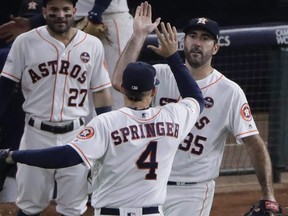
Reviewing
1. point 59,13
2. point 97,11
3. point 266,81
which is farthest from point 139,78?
point 266,81

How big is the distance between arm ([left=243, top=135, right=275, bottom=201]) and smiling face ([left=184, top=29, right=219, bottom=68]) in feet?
1.74

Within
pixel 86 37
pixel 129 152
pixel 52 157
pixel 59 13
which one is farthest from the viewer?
pixel 86 37

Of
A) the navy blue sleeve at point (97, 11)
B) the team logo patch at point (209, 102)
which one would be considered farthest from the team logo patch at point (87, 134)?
the navy blue sleeve at point (97, 11)

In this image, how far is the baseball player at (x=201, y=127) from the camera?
641cm

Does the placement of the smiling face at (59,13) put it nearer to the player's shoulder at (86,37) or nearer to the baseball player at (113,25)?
the player's shoulder at (86,37)

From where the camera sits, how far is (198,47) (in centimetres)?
640

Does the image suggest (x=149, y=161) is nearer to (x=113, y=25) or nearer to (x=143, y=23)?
(x=143, y=23)

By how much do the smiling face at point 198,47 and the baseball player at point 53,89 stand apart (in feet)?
3.21

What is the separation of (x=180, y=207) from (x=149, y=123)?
0.92m

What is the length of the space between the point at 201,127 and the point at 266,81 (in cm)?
283

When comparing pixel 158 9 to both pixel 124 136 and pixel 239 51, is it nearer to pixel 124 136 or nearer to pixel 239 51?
pixel 239 51

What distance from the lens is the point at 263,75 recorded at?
9.19 metres

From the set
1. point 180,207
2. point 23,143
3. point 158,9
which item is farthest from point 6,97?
point 158,9

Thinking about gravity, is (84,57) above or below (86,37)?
below
